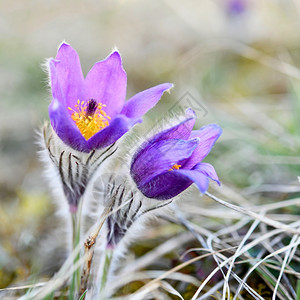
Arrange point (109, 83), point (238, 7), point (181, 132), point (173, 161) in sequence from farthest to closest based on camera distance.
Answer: point (238, 7) < point (109, 83) < point (181, 132) < point (173, 161)

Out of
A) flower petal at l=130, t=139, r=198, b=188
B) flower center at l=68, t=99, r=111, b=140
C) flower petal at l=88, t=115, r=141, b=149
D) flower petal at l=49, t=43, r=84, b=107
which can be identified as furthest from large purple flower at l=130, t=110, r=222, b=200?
flower petal at l=49, t=43, r=84, b=107

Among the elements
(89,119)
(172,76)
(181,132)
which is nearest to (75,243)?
(89,119)

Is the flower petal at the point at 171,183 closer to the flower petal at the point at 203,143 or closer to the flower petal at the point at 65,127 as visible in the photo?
the flower petal at the point at 203,143

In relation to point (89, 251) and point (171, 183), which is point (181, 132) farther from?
point (89, 251)

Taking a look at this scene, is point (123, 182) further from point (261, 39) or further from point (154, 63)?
point (261, 39)

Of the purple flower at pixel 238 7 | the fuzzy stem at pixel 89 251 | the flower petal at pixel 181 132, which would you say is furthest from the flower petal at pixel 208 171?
the purple flower at pixel 238 7

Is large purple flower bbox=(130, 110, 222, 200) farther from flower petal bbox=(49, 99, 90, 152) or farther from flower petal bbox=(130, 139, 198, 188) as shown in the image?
flower petal bbox=(49, 99, 90, 152)
